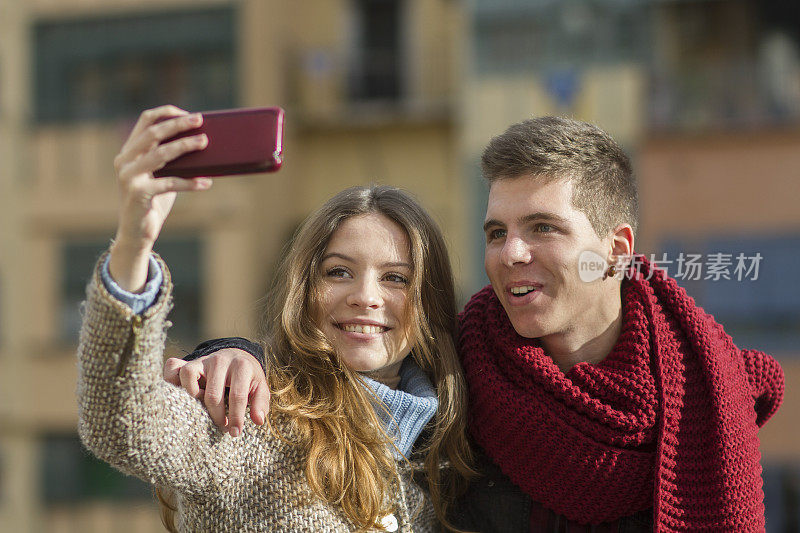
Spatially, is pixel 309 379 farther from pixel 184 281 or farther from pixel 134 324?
pixel 184 281

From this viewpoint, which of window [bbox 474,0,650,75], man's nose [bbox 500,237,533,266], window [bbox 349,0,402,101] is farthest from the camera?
window [bbox 349,0,402,101]

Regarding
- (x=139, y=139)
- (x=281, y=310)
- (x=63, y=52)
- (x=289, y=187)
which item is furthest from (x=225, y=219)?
(x=139, y=139)

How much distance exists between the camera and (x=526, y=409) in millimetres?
2822

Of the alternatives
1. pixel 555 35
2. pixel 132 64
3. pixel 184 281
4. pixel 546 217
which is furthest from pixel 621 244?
pixel 132 64

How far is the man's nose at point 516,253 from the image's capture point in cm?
279

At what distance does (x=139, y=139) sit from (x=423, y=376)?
1280 millimetres

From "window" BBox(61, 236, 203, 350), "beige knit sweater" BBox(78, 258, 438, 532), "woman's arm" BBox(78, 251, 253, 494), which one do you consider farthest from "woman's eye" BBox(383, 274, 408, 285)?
"window" BBox(61, 236, 203, 350)

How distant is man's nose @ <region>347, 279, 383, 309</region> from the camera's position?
9.16 ft

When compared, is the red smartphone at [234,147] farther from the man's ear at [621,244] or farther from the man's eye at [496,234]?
the man's ear at [621,244]

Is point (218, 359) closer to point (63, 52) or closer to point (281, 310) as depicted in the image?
point (281, 310)

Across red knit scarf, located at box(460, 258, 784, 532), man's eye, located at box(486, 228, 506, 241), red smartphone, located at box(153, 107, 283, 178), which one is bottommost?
red knit scarf, located at box(460, 258, 784, 532)

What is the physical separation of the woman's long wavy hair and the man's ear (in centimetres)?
52

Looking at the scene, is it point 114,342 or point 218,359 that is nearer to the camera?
point 114,342

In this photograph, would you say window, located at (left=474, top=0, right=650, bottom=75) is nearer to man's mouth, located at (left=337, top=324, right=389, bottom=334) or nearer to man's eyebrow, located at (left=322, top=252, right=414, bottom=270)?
man's eyebrow, located at (left=322, top=252, right=414, bottom=270)
